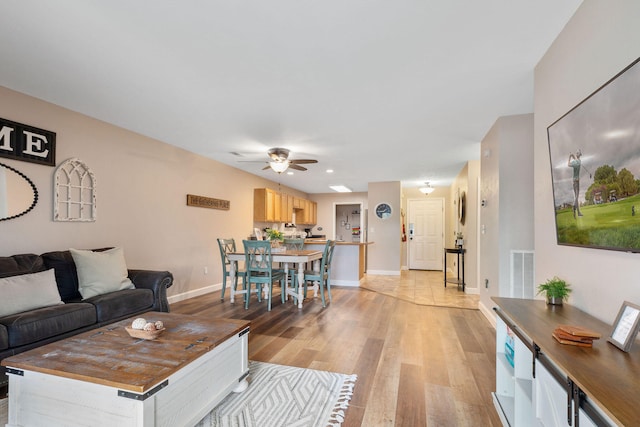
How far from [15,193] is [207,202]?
8.82ft

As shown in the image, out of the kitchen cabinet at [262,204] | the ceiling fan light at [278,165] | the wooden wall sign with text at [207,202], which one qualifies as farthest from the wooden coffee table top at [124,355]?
the kitchen cabinet at [262,204]

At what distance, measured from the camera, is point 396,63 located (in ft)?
7.71

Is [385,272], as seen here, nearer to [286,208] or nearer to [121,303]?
[286,208]

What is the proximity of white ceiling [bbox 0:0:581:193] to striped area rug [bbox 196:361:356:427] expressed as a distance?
245 cm

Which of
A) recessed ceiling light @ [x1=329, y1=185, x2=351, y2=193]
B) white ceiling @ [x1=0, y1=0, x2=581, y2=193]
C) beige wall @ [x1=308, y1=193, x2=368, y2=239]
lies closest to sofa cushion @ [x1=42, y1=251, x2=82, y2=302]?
white ceiling @ [x1=0, y1=0, x2=581, y2=193]

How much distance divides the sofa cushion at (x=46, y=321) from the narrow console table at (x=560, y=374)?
314 cm

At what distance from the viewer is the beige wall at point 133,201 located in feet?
9.91

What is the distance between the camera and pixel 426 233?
29.2 ft

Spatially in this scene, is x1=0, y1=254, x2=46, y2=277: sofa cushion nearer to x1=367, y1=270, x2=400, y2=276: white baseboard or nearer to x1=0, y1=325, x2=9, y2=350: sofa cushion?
x1=0, y1=325, x2=9, y2=350: sofa cushion

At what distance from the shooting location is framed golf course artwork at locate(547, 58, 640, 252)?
1218 mm

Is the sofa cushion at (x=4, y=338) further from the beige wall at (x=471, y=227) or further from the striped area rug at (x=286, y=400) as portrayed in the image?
the beige wall at (x=471, y=227)

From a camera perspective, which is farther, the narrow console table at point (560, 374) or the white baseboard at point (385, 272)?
the white baseboard at point (385, 272)

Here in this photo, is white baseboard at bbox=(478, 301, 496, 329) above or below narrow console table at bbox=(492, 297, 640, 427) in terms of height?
below

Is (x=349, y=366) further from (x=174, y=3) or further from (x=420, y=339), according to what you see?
(x=174, y=3)
